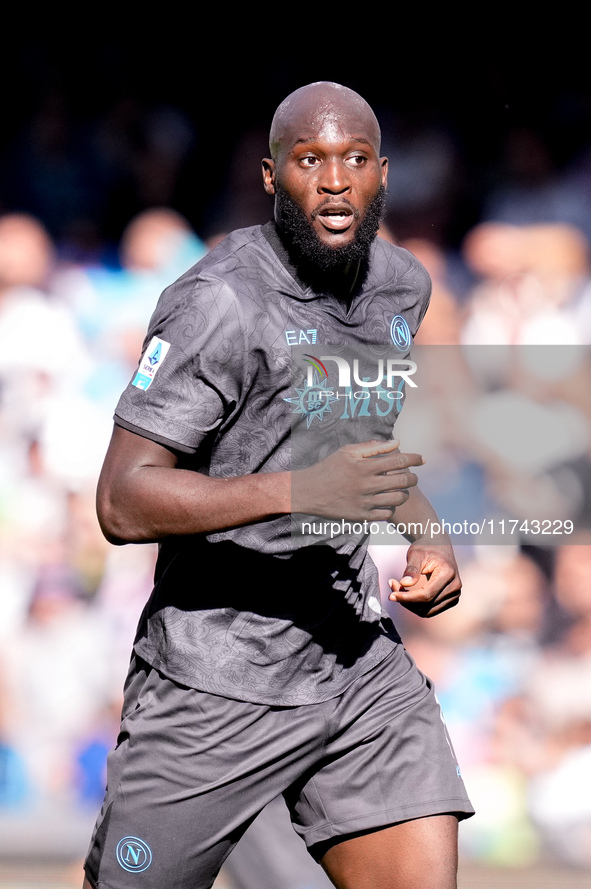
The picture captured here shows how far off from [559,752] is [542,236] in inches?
63.5

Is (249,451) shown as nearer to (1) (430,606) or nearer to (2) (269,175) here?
(1) (430,606)

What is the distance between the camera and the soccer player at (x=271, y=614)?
1772 mm

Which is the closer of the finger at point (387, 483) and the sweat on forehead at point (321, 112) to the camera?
the finger at point (387, 483)

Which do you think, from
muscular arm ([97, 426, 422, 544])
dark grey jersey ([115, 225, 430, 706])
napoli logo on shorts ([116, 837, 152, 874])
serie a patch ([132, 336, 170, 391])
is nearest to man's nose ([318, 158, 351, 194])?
dark grey jersey ([115, 225, 430, 706])

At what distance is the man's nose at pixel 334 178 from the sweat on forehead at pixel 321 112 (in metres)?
0.07

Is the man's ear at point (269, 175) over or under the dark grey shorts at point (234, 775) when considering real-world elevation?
over

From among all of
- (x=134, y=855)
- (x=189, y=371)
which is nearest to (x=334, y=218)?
(x=189, y=371)

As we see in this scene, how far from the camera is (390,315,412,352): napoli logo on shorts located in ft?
6.67

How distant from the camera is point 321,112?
1.89m

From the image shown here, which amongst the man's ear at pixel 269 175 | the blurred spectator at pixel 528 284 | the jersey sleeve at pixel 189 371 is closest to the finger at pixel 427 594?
the jersey sleeve at pixel 189 371

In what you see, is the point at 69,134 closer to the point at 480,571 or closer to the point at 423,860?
the point at 480,571

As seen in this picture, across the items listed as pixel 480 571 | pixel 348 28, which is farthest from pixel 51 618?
pixel 348 28

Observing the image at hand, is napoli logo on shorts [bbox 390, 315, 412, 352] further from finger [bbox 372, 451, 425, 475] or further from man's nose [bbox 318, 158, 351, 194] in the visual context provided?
finger [bbox 372, 451, 425, 475]

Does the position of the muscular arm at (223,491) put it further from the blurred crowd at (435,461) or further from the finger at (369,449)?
the blurred crowd at (435,461)
